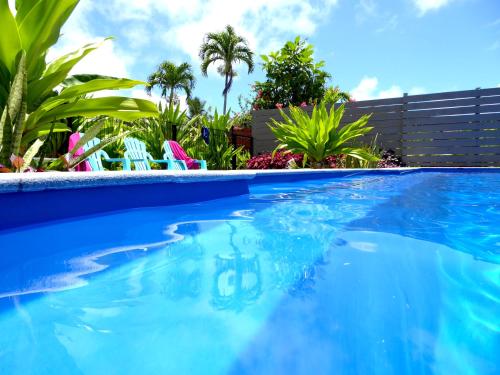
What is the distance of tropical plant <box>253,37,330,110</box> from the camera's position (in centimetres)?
1576

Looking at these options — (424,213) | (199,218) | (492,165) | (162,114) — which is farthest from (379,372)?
(492,165)

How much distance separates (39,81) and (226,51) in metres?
21.8

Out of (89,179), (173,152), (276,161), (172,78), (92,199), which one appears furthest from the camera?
(172,78)

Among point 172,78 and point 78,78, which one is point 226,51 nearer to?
point 172,78

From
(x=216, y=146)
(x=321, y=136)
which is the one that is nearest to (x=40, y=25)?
(x=216, y=146)

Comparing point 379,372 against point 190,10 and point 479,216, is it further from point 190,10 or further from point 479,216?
point 190,10

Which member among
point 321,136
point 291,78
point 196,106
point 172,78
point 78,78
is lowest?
point 321,136

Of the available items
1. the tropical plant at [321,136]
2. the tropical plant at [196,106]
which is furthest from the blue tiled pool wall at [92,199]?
the tropical plant at [196,106]

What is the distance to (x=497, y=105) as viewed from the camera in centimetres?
1194

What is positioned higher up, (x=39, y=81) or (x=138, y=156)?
→ (x=39, y=81)

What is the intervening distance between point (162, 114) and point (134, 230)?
5.20 m

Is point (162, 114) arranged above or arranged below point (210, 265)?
above

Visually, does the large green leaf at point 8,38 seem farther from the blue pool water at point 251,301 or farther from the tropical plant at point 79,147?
the blue pool water at point 251,301

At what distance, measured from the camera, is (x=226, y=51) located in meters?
23.1
